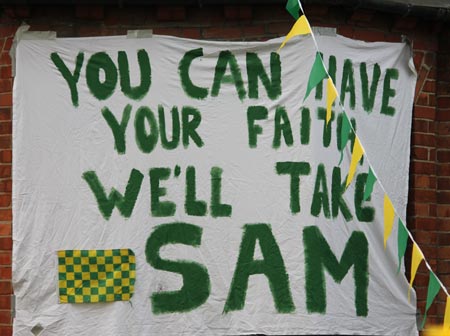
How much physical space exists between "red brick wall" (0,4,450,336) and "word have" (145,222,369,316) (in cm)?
76

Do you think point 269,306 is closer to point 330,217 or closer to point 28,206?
point 330,217

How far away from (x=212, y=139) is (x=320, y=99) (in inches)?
28.5

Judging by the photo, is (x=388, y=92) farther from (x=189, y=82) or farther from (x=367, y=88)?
(x=189, y=82)

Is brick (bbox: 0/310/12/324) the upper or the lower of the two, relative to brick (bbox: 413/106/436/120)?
lower

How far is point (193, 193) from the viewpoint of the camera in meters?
5.50

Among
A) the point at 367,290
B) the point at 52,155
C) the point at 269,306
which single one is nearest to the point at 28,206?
the point at 52,155

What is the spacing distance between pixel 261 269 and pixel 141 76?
140 cm

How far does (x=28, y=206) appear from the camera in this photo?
5488 millimetres

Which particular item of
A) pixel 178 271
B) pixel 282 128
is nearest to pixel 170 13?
pixel 282 128

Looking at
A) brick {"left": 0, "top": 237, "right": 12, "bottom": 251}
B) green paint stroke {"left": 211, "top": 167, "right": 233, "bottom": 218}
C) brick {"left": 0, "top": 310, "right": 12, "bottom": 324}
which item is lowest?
brick {"left": 0, "top": 310, "right": 12, "bottom": 324}

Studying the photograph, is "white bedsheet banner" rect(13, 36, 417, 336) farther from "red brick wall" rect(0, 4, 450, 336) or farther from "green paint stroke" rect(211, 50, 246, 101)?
"red brick wall" rect(0, 4, 450, 336)

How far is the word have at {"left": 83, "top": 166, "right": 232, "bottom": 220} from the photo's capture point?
5477 mm

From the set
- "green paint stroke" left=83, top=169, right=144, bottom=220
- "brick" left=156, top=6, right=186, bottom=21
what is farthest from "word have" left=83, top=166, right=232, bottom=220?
"brick" left=156, top=6, right=186, bottom=21

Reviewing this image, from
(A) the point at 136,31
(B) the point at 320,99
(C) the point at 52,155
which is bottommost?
(C) the point at 52,155
